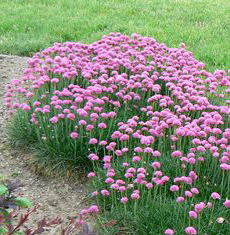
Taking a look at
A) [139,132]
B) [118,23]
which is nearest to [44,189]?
[139,132]

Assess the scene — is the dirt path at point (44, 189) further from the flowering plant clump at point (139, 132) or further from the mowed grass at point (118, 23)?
the mowed grass at point (118, 23)

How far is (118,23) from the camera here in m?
9.97

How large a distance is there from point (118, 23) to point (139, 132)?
6.01 meters

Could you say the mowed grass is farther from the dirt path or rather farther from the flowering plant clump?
the dirt path

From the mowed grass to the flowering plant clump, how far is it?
220 cm

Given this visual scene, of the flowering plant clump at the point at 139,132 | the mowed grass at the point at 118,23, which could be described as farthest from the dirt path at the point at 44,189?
the mowed grass at the point at 118,23

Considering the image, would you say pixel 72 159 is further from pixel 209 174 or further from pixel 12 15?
pixel 12 15

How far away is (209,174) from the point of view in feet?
13.7

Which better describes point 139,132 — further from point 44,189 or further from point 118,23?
point 118,23

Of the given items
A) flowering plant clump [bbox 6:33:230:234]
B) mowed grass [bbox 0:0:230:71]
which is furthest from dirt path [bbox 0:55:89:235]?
mowed grass [bbox 0:0:230:71]

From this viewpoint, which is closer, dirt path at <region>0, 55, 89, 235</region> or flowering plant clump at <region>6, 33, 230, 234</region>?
flowering plant clump at <region>6, 33, 230, 234</region>

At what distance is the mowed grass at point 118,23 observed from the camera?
858 cm

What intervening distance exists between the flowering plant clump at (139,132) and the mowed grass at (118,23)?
7.20 feet

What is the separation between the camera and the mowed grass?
8.58 m
